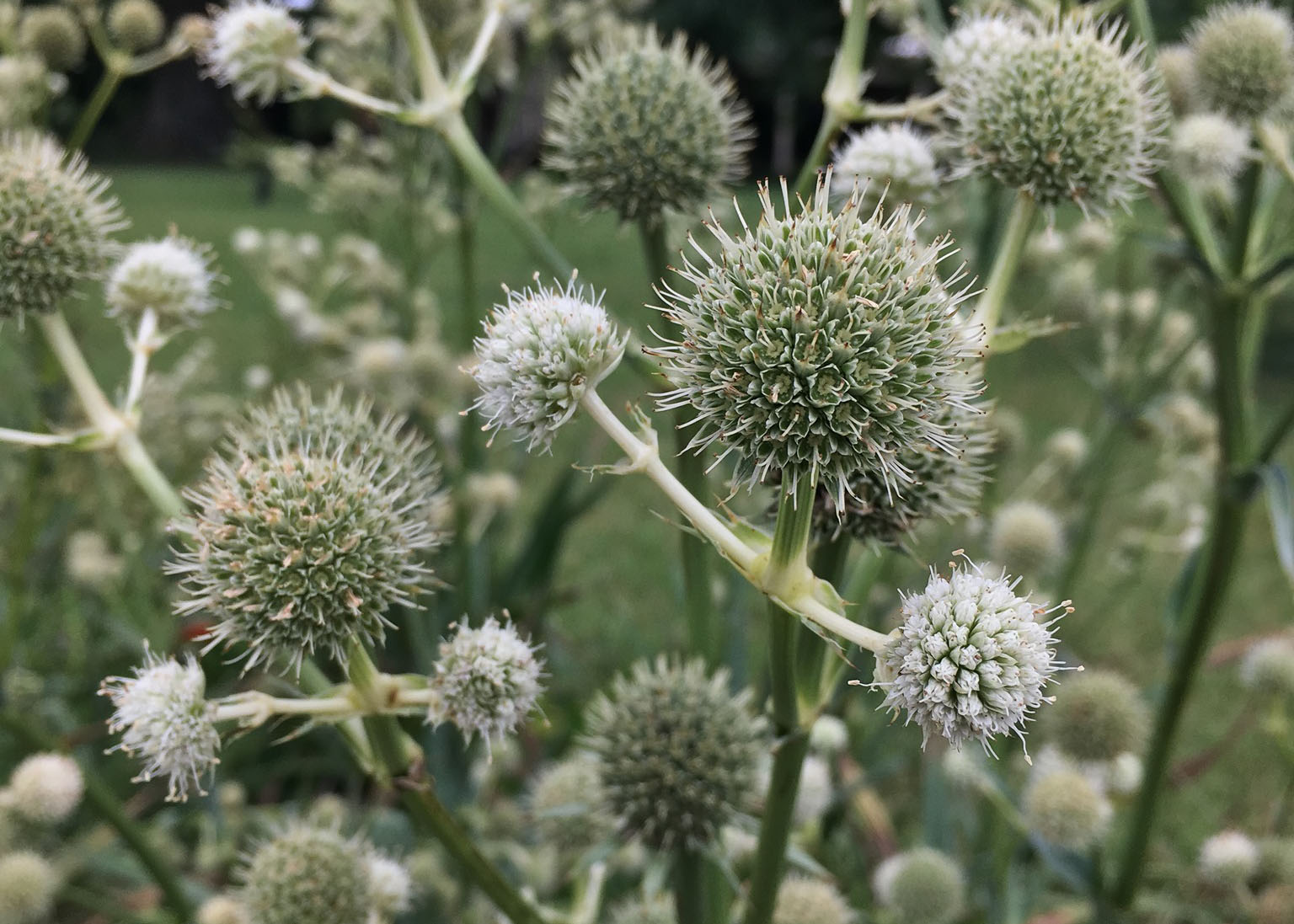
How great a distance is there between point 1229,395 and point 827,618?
49.4 inches

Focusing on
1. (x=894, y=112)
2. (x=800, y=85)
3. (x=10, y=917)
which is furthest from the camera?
(x=800, y=85)

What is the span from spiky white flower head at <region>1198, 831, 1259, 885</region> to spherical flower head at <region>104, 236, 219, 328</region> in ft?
7.17

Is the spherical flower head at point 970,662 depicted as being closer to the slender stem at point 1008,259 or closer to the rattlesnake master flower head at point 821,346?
the rattlesnake master flower head at point 821,346

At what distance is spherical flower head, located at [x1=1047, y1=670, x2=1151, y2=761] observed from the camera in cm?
221

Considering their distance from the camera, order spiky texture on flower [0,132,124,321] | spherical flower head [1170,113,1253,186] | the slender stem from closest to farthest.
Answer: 1. the slender stem
2. spiky texture on flower [0,132,124,321]
3. spherical flower head [1170,113,1253,186]

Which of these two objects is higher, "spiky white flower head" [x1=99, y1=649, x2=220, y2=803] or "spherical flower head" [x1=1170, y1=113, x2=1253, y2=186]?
"spherical flower head" [x1=1170, y1=113, x2=1253, y2=186]

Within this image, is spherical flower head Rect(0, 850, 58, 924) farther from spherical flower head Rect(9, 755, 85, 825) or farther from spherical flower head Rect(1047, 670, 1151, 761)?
spherical flower head Rect(1047, 670, 1151, 761)

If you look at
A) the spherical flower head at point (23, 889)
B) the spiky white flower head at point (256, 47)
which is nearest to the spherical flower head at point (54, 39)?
the spiky white flower head at point (256, 47)

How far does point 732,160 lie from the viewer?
160 cm

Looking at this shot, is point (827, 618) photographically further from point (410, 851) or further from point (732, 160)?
point (410, 851)

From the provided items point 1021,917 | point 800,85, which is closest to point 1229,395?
point 1021,917

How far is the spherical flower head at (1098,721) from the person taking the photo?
7.25 ft

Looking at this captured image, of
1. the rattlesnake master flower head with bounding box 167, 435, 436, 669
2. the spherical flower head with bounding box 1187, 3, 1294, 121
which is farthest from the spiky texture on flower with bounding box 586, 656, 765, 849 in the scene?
the spherical flower head with bounding box 1187, 3, 1294, 121

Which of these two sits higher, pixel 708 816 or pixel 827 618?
pixel 827 618
